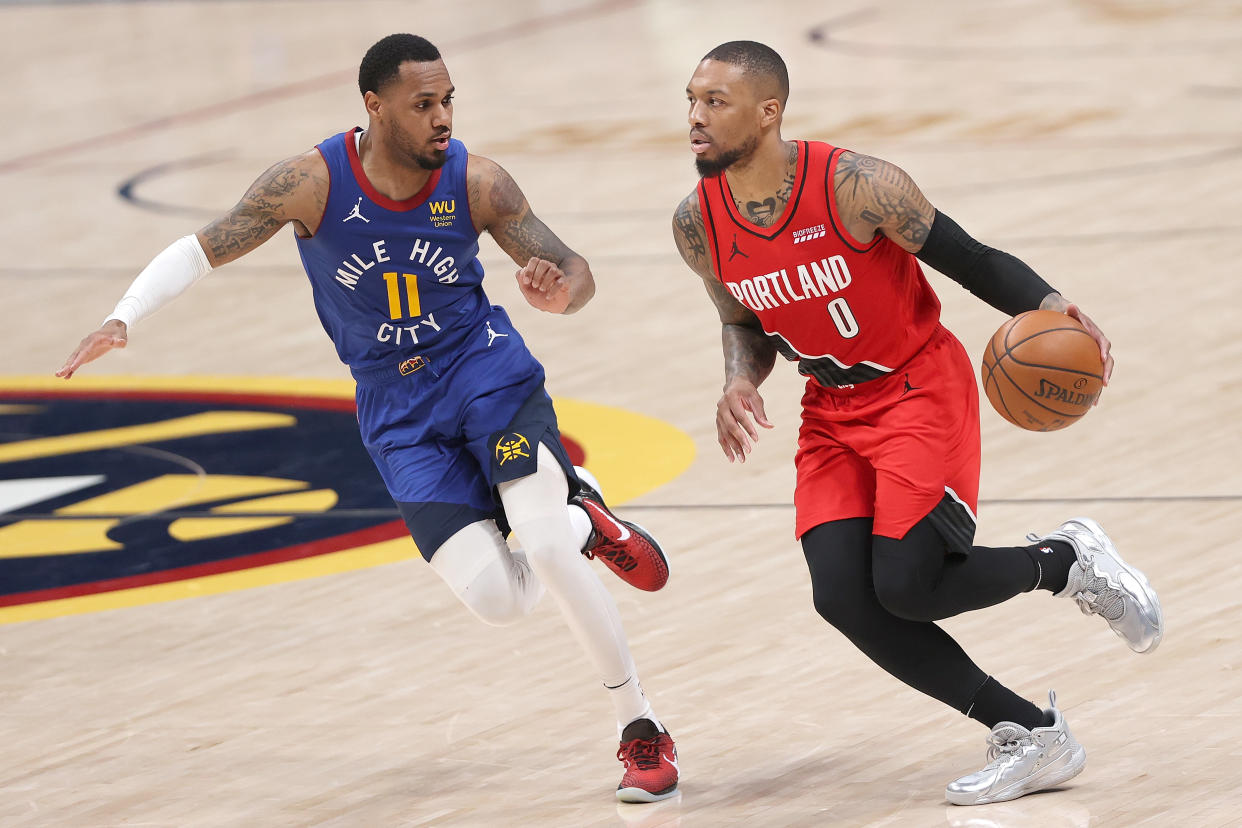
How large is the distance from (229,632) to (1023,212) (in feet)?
21.8

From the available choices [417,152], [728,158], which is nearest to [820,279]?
[728,158]

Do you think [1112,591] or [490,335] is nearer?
[1112,591]

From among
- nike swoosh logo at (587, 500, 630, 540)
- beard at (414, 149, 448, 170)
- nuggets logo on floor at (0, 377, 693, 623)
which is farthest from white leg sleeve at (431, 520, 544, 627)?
nuggets logo on floor at (0, 377, 693, 623)

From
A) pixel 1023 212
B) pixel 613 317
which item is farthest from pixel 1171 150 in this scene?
pixel 613 317

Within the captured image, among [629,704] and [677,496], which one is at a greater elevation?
[629,704]

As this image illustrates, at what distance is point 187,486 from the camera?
7.86 metres

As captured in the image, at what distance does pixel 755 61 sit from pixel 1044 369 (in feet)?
3.18

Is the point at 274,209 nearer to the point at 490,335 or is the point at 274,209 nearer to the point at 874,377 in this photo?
the point at 490,335

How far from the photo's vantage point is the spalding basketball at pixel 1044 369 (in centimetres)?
450

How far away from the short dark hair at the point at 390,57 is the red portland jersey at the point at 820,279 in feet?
2.53

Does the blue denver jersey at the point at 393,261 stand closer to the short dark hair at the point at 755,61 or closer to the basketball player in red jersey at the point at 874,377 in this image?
the basketball player in red jersey at the point at 874,377

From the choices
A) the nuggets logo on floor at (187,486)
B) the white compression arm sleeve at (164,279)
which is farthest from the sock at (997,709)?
the nuggets logo on floor at (187,486)

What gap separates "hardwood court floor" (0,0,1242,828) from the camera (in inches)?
195

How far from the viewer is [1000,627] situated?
585cm
